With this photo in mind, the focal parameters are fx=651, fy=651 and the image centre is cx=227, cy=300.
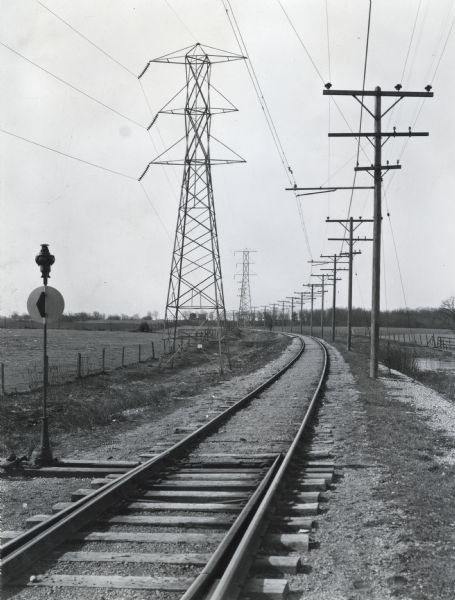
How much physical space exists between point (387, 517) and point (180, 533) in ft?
6.93

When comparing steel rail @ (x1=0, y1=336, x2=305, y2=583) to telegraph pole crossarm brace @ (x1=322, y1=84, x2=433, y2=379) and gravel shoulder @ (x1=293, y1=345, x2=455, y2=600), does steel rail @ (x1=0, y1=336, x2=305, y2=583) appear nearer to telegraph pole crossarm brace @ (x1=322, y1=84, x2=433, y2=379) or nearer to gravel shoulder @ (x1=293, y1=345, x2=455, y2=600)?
gravel shoulder @ (x1=293, y1=345, x2=455, y2=600)

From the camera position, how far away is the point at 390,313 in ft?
636

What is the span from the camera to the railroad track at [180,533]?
479 centimetres

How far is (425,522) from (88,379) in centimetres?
1751

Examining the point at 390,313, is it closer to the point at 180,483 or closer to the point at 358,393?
the point at 358,393

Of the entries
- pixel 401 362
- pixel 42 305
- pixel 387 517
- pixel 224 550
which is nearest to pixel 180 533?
pixel 224 550

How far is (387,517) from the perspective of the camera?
257 inches

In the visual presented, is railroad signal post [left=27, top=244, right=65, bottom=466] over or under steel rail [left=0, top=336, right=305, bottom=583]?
over

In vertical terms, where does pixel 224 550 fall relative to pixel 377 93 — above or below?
below

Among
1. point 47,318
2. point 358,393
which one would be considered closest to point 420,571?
point 47,318

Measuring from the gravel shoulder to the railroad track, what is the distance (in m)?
0.27

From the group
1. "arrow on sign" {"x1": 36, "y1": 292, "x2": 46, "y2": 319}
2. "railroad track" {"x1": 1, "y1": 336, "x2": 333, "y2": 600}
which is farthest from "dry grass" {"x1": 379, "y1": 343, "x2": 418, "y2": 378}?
"arrow on sign" {"x1": 36, "y1": 292, "x2": 46, "y2": 319}

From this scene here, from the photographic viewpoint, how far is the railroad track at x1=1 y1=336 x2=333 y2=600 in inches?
188

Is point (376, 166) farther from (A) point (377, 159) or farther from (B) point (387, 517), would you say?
(B) point (387, 517)
